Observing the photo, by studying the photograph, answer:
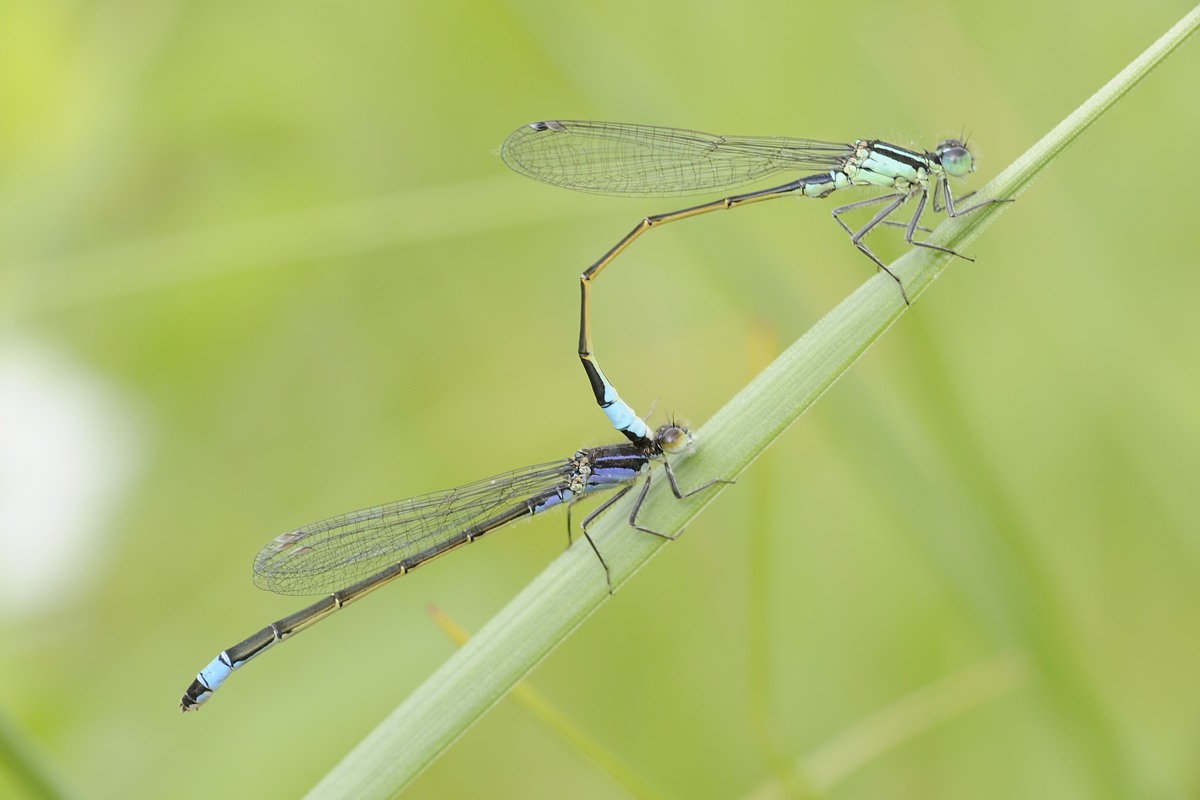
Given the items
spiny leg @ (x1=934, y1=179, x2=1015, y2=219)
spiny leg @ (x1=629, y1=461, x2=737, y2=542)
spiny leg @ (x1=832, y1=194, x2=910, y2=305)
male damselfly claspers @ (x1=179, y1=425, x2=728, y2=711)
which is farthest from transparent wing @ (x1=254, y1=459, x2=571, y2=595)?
spiny leg @ (x1=934, y1=179, x2=1015, y2=219)

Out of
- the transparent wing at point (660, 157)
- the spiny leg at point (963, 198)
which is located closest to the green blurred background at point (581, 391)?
the transparent wing at point (660, 157)

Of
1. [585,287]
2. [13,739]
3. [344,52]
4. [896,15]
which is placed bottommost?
[13,739]

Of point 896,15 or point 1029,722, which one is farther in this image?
point 896,15

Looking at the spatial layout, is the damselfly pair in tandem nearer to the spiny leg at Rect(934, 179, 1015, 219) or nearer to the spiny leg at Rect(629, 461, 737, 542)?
the spiny leg at Rect(934, 179, 1015, 219)

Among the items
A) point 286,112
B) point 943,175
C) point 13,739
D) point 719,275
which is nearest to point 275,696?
point 13,739

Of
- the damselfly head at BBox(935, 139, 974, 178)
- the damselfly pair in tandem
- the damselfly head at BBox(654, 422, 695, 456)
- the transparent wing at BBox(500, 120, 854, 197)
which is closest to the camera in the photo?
the damselfly head at BBox(654, 422, 695, 456)

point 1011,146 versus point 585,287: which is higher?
point 585,287

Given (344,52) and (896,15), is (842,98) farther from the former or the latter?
(344,52)
